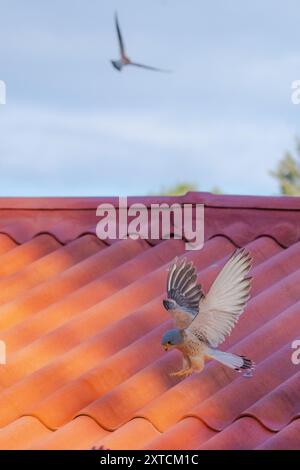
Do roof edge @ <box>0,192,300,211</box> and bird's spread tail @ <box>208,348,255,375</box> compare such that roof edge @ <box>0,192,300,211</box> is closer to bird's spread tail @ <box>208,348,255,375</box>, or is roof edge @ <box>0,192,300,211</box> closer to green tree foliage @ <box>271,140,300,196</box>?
bird's spread tail @ <box>208,348,255,375</box>

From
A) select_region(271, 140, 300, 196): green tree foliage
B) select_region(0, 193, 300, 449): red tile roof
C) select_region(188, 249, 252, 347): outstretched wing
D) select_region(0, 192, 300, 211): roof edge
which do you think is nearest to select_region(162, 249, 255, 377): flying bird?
select_region(188, 249, 252, 347): outstretched wing

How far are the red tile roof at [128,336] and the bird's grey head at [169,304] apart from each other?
424 mm

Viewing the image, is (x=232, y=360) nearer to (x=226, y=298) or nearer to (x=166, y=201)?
(x=226, y=298)

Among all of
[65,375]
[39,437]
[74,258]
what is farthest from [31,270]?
[39,437]

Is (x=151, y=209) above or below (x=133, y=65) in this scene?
below

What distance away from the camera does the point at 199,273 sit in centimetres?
595

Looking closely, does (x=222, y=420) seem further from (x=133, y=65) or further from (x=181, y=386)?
(x=133, y=65)

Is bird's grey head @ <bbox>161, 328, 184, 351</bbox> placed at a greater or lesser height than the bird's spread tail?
greater

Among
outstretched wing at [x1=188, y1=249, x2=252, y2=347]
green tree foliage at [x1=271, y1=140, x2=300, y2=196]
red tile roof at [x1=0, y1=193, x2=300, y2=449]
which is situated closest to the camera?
outstretched wing at [x1=188, y1=249, x2=252, y2=347]

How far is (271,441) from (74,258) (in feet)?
7.06

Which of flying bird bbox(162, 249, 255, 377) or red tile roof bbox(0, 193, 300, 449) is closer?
flying bird bbox(162, 249, 255, 377)

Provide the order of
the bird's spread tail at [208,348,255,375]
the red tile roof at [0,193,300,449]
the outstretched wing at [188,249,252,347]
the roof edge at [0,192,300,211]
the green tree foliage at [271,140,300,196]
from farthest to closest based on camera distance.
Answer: the green tree foliage at [271,140,300,196], the roof edge at [0,192,300,211], the red tile roof at [0,193,300,449], the bird's spread tail at [208,348,255,375], the outstretched wing at [188,249,252,347]

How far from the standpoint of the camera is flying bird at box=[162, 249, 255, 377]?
178 inches
